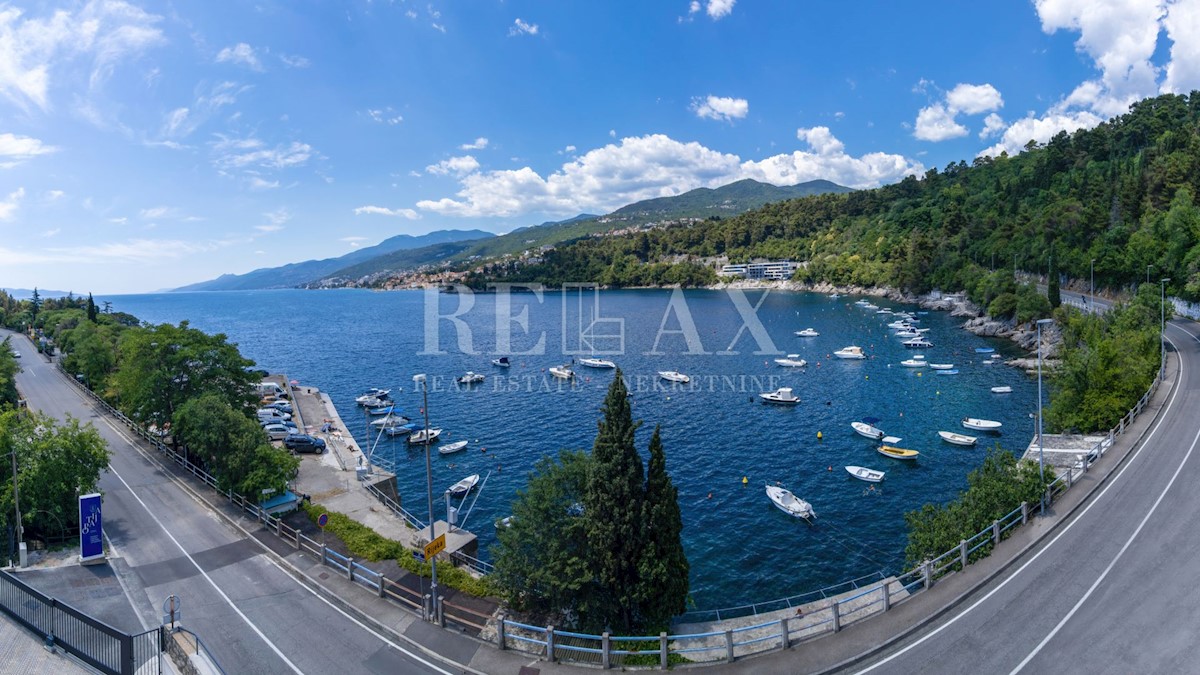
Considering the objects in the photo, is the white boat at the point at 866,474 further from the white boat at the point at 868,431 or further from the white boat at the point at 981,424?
the white boat at the point at 981,424

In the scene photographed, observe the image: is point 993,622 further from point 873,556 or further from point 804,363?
point 804,363

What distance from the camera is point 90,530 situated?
21500mm

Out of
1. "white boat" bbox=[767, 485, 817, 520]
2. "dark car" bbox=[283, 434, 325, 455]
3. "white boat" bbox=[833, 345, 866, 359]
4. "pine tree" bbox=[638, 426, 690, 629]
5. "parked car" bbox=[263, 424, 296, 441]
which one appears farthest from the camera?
"white boat" bbox=[833, 345, 866, 359]

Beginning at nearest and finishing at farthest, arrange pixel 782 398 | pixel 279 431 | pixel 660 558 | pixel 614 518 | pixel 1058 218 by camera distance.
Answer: pixel 614 518 → pixel 660 558 → pixel 279 431 → pixel 782 398 → pixel 1058 218

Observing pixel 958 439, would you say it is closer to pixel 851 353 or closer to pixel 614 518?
pixel 851 353

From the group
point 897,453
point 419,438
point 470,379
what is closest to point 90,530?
point 419,438

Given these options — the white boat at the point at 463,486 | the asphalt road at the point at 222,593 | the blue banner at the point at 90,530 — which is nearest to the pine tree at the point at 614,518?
the asphalt road at the point at 222,593

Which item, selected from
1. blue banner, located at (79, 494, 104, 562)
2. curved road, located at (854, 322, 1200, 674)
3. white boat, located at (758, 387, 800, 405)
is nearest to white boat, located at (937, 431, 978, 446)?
white boat, located at (758, 387, 800, 405)

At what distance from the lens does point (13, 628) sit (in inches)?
588

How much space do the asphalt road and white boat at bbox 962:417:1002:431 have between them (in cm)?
4496

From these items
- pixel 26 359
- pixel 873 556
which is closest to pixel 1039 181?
pixel 873 556

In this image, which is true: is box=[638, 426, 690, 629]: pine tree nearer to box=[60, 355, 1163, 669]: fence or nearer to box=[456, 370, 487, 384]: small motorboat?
box=[60, 355, 1163, 669]: fence

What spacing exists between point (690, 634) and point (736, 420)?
35916 millimetres

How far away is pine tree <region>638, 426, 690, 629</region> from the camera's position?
57.2 ft
